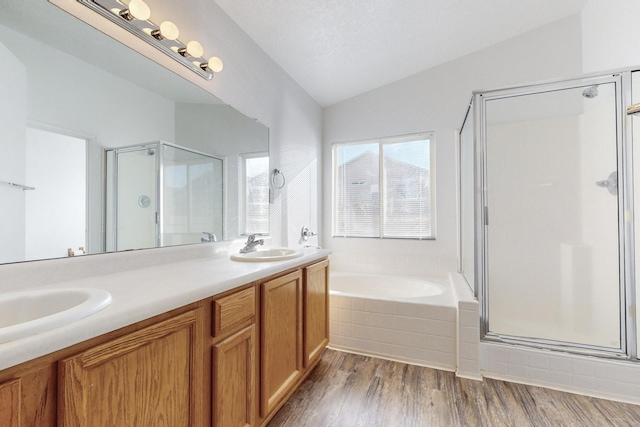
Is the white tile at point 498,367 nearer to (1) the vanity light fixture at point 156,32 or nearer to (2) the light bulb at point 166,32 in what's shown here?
(1) the vanity light fixture at point 156,32

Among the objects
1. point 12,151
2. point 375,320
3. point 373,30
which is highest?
point 373,30

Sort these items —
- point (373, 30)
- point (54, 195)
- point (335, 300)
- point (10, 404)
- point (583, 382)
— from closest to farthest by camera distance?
point (10, 404) < point (54, 195) < point (583, 382) < point (373, 30) < point (335, 300)

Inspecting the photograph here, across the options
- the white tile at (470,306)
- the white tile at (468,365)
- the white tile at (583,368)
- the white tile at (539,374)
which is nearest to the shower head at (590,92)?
the white tile at (470,306)

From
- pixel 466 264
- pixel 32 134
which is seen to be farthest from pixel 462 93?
pixel 32 134

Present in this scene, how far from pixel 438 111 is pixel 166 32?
101 inches

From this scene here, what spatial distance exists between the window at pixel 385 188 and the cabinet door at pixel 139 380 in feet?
8.47

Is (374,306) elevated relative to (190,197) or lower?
lower

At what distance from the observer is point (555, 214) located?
2.26 m

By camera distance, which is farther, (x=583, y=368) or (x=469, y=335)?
(x=469, y=335)

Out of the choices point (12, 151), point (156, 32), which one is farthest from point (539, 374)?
point (156, 32)

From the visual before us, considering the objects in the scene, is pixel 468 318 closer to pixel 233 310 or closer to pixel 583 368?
pixel 583 368

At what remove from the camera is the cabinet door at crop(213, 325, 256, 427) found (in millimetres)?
1058

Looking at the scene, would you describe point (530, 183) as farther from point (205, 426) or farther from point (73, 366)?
point (73, 366)

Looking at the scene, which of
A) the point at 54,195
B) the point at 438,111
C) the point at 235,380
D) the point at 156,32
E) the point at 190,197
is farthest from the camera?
the point at 438,111
